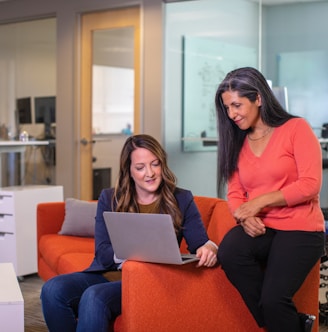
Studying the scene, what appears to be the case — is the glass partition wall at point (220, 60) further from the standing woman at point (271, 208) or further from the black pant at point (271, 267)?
the black pant at point (271, 267)

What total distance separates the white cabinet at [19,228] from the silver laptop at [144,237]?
8.27 feet

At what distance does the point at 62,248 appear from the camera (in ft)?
13.4

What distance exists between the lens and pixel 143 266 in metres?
2.56

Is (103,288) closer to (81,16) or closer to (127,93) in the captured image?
(81,16)

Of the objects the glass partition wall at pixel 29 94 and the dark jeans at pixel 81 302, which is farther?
the glass partition wall at pixel 29 94

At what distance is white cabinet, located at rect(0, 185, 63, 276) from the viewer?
5012mm

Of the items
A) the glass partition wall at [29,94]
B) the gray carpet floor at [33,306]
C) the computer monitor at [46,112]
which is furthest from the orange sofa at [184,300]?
the computer monitor at [46,112]

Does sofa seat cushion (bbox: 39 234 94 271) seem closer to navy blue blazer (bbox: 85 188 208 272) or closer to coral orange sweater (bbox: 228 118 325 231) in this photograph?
navy blue blazer (bbox: 85 188 208 272)

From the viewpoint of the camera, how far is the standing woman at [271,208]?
247 centimetres

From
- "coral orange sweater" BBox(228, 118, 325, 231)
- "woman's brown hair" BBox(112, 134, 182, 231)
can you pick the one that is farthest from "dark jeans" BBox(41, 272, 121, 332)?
"coral orange sweater" BBox(228, 118, 325, 231)

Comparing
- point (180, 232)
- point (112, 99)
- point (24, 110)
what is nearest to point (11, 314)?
point (180, 232)

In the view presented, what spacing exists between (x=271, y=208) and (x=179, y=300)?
0.50m

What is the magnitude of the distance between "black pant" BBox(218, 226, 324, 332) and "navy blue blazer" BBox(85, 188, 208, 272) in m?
0.18

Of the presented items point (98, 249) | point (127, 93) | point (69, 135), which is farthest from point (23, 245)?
point (127, 93)
